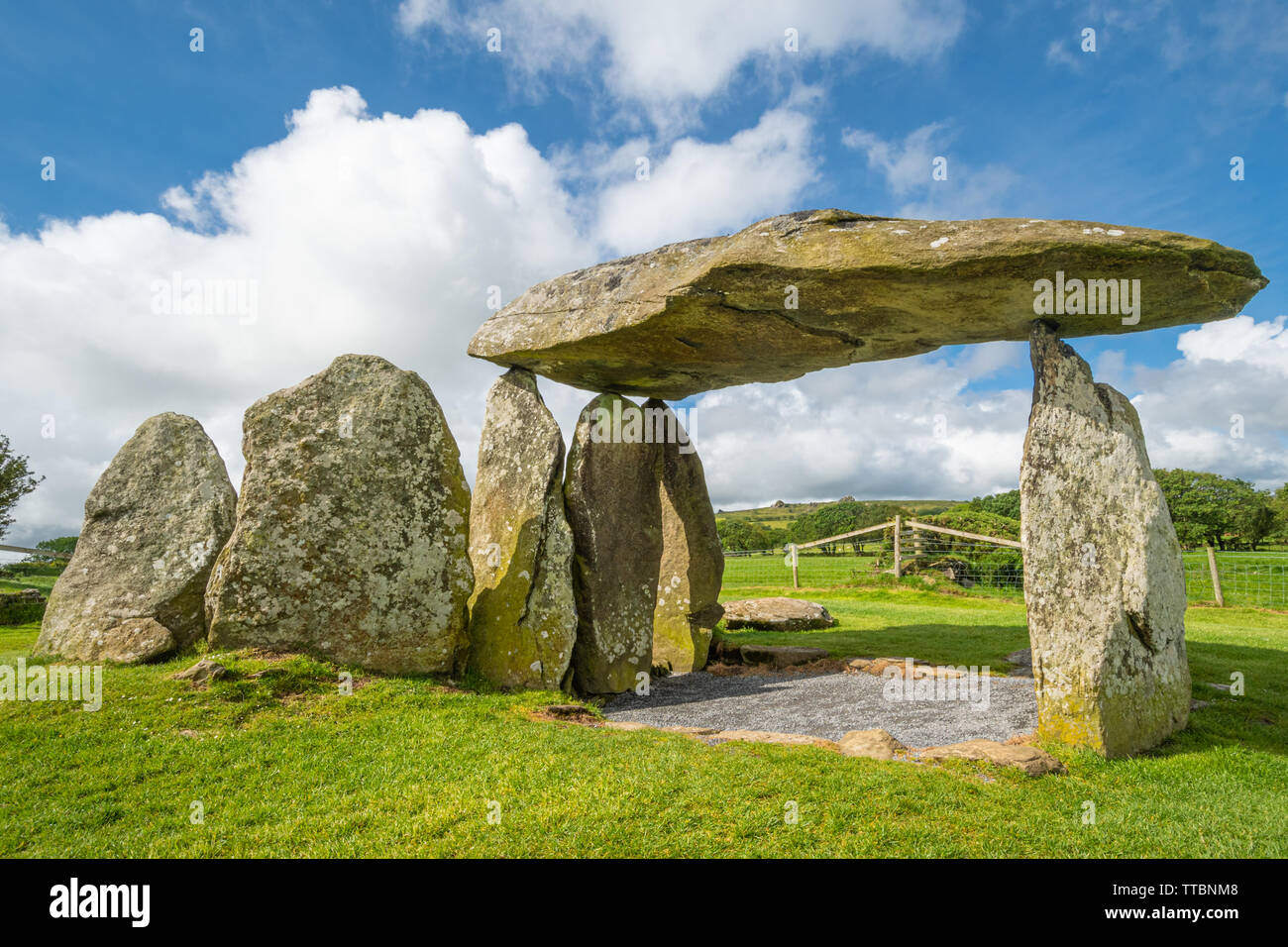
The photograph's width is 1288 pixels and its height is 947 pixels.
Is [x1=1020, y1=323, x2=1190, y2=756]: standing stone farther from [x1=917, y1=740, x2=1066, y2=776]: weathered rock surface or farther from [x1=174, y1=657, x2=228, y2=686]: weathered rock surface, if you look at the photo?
[x1=174, y1=657, x2=228, y2=686]: weathered rock surface

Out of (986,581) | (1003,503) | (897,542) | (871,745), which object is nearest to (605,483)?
(871,745)

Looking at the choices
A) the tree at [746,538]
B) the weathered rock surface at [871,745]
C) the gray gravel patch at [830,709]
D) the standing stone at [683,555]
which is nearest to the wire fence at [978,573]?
the standing stone at [683,555]

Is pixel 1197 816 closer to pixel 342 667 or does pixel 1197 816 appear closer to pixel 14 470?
pixel 342 667

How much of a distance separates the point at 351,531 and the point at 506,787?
4.13m

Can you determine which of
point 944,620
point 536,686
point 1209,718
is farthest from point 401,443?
point 944,620

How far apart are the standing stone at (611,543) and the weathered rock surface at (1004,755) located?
4747 mm

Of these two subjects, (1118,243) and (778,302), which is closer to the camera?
(1118,243)

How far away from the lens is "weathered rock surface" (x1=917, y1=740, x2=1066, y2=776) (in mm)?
6207

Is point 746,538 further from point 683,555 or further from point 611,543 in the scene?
point 611,543

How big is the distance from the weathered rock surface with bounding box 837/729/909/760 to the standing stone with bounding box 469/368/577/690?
390cm

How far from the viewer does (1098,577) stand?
23.0 ft

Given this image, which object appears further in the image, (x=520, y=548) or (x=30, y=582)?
(x=30, y=582)

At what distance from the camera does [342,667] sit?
819cm
